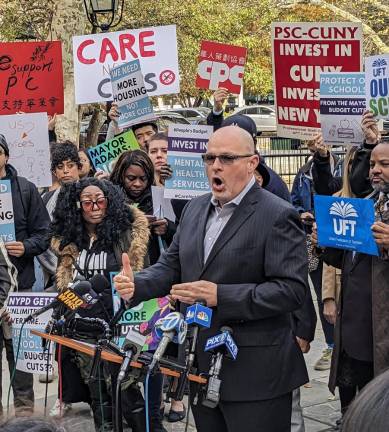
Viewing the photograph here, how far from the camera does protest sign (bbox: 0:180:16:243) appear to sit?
Result: 5367 millimetres

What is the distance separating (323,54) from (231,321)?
143 inches

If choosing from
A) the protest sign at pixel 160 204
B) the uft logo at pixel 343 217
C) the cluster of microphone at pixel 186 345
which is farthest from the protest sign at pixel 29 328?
the uft logo at pixel 343 217

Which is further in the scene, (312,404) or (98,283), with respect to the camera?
(312,404)

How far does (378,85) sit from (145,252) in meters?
2.17

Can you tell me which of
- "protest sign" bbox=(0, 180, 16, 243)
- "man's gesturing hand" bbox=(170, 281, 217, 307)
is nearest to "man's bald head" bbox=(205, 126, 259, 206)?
"man's gesturing hand" bbox=(170, 281, 217, 307)

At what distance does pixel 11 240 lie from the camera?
213 inches

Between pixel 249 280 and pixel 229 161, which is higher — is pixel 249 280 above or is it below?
below

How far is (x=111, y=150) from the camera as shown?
6.66 meters

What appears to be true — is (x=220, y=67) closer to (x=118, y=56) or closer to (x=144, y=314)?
(x=118, y=56)

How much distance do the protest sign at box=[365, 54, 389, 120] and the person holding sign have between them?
5.01ft

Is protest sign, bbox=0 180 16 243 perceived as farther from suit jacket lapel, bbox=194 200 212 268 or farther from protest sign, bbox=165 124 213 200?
suit jacket lapel, bbox=194 200 212 268

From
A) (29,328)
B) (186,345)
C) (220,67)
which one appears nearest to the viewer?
(186,345)

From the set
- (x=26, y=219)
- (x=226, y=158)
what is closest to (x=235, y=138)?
(x=226, y=158)

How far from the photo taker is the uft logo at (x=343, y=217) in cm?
418
